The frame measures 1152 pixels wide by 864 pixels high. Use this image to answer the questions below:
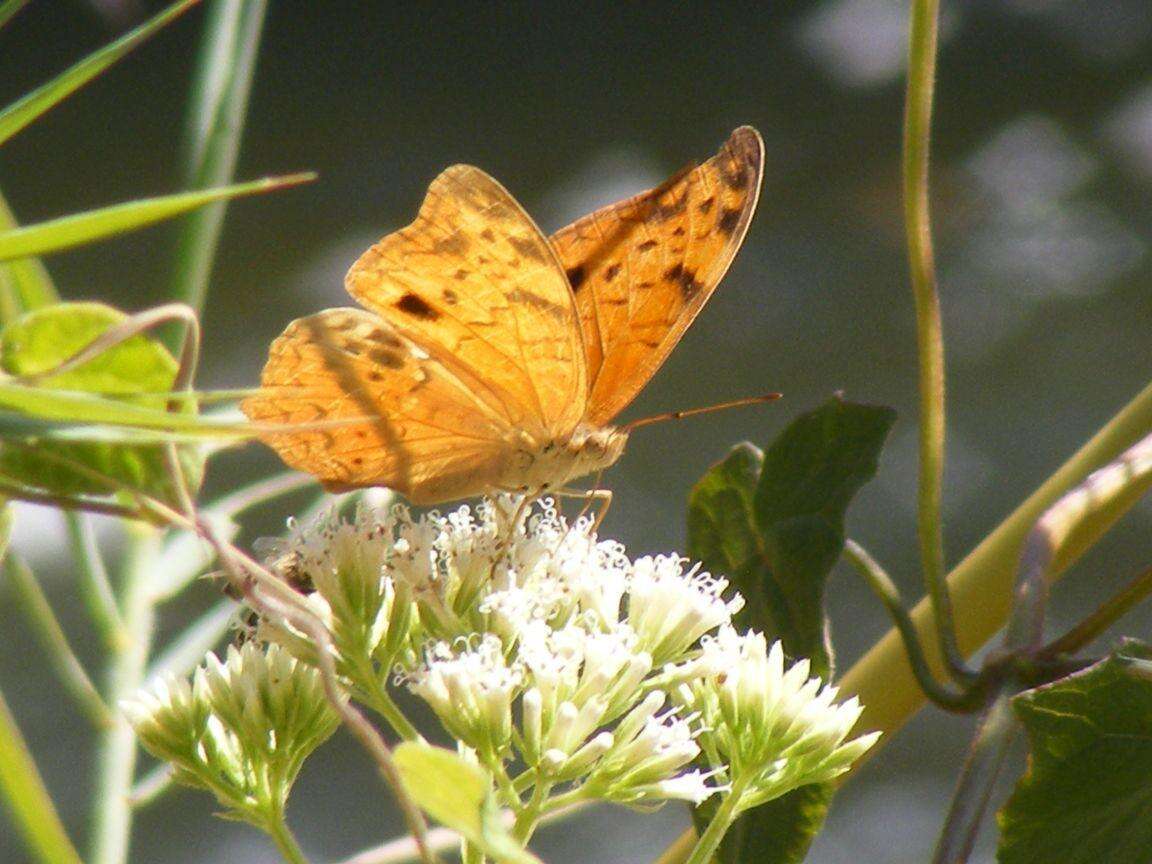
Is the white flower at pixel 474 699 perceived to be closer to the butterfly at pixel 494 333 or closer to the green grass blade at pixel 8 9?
the butterfly at pixel 494 333

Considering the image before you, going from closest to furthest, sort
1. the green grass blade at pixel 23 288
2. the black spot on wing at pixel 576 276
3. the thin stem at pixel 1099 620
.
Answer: the green grass blade at pixel 23 288
the thin stem at pixel 1099 620
the black spot on wing at pixel 576 276

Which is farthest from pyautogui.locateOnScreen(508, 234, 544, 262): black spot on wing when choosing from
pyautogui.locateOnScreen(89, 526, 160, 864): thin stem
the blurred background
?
the blurred background

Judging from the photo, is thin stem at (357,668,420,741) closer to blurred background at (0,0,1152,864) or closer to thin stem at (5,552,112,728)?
thin stem at (5,552,112,728)

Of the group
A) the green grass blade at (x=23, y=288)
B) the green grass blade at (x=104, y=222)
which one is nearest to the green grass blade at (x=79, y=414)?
the green grass blade at (x=104, y=222)

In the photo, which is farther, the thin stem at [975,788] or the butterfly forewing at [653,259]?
the butterfly forewing at [653,259]

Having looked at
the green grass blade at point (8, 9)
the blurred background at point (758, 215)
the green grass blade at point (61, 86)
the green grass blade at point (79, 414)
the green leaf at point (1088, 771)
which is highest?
the blurred background at point (758, 215)

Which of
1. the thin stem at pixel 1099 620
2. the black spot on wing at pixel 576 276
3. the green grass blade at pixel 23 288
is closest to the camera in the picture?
the green grass blade at pixel 23 288
